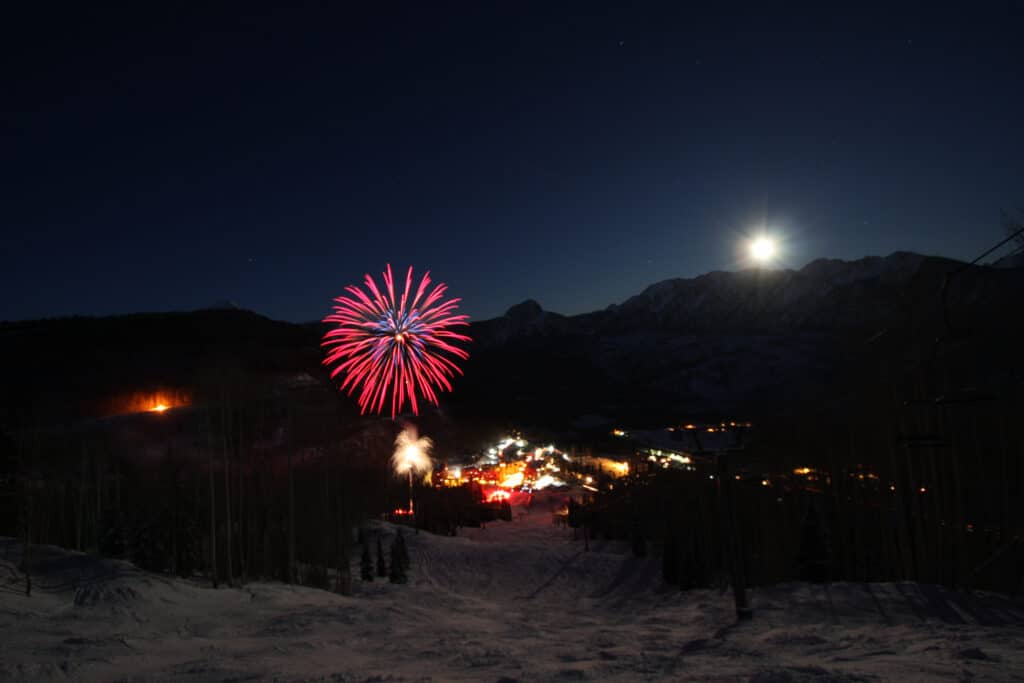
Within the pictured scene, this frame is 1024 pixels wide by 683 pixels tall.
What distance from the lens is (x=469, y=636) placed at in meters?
15.8

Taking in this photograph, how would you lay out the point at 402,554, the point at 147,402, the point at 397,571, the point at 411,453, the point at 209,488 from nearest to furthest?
the point at 397,571 → the point at 402,554 → the point at 209,488 → the point at 147,402 → the point at 411,453

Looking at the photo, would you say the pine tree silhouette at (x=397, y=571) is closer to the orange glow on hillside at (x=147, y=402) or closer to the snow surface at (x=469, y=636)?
the snow surface at (x=469, y=636)

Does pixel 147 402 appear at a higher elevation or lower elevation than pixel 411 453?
higher

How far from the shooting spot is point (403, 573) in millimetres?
36219

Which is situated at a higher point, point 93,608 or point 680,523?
point 93,608

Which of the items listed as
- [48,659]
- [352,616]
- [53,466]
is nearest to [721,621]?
[352,616]

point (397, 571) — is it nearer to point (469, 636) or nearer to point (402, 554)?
point (402, 554)

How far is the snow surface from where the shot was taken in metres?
10.3

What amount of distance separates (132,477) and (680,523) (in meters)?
56.6

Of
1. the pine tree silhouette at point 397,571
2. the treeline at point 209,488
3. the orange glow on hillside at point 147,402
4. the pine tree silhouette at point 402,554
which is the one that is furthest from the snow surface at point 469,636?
the orange glow on hillside at point 147,402

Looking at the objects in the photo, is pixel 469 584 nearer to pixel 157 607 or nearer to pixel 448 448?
pixel 157 607

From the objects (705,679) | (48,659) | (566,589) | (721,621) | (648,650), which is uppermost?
(48,659)

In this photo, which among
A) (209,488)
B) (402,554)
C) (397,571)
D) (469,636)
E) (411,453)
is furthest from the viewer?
(411,453)

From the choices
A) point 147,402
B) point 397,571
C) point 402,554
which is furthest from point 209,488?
point 147,402
